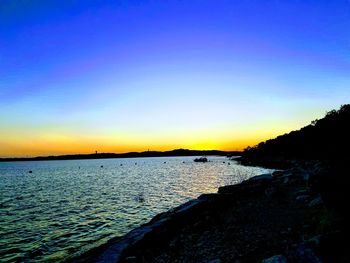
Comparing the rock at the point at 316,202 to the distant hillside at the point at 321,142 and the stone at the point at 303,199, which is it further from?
the distant hillside at the point at 321,142

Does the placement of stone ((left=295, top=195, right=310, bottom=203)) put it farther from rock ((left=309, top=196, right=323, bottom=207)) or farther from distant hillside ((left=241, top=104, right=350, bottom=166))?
distant hillside ((left=241, top=104, right=350, bottom=166))

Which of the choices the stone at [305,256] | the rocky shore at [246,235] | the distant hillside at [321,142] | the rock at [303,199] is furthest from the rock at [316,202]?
the stone at [305,256]

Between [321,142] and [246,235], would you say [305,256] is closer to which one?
[246,235]

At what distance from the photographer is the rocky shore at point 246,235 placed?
8.90 metres

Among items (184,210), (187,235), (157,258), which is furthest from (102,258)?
(184,210)

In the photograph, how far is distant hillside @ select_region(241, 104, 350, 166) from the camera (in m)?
35.5

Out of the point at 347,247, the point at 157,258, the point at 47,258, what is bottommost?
the point at 47,258

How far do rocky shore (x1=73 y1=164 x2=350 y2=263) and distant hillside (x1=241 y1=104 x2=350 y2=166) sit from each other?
4.45 metres

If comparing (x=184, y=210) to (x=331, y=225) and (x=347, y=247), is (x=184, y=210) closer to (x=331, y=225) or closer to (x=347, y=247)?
(x=331, y=225)

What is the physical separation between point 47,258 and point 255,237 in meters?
10.8

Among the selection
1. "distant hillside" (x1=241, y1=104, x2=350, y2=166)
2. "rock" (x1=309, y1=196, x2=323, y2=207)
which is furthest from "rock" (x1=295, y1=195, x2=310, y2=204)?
"distant hillside" (x1=241, y1=104, x2=350, y2=166)

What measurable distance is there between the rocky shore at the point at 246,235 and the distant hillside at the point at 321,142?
4446mm

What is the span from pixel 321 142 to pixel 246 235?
4975 centimetres

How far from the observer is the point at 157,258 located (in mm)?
12078
